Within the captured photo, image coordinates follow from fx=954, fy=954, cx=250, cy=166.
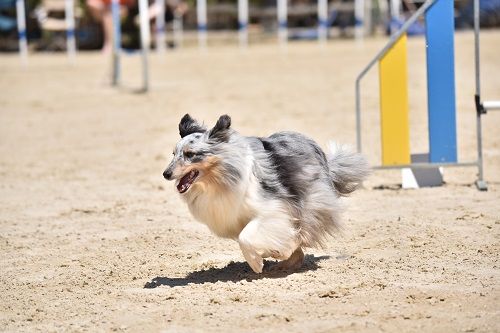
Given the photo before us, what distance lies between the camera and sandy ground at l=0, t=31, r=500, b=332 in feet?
18.0

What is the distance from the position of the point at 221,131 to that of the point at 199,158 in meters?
0.24

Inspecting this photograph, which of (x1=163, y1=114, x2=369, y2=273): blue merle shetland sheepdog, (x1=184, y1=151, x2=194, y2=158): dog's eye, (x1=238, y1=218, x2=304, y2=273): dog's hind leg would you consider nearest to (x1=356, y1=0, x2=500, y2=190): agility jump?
(x1=163, y1=114, x2=369, y2=273): blue merle shetland sheepdog

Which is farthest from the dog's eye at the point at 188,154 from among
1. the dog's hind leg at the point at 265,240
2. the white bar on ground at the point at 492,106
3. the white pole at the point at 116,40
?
the white pole at the point at 116,40

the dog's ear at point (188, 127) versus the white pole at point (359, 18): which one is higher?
the white pole at point (359, 18)

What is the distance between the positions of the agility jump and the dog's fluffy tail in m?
2.01

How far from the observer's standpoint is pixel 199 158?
19.6 ft

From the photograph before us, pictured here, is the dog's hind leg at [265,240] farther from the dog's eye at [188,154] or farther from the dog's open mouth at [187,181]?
the dog's eye at [188,154]

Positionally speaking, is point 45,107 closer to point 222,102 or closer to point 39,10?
point 222,102

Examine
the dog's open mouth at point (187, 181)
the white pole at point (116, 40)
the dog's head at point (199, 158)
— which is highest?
the white pole at point (116, 40)

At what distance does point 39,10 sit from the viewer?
2723cm

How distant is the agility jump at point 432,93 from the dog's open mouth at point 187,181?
334 centimetres

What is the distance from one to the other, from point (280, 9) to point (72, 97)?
9960 mm

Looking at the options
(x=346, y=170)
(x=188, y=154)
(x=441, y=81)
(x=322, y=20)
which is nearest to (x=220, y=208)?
(x=188, y=154)

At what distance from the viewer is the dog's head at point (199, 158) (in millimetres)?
5938
